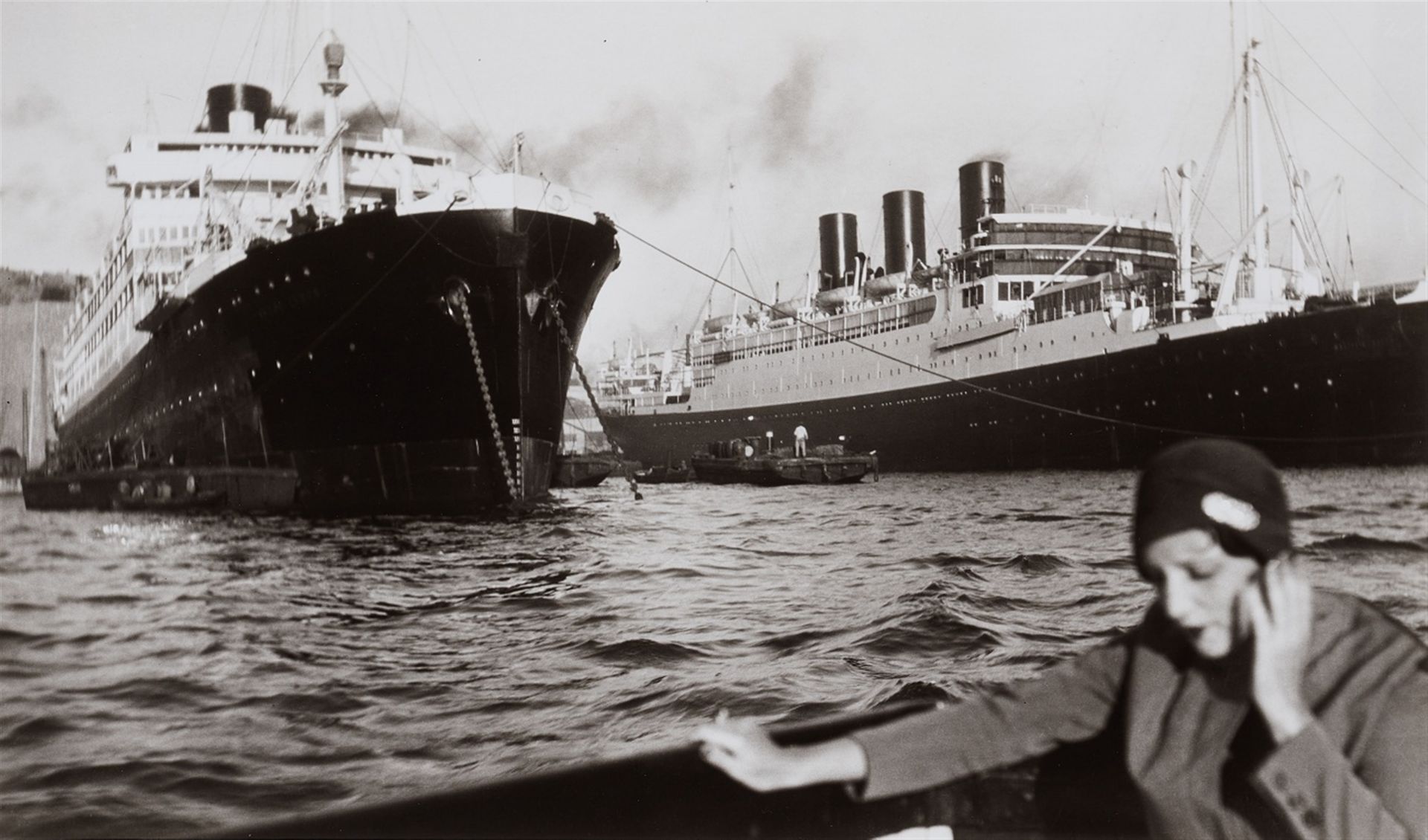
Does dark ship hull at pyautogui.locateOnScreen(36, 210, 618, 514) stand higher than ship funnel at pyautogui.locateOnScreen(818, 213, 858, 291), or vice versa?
ship funnel at pyautogui.locateOnScreen(818, 213, 858, 291)

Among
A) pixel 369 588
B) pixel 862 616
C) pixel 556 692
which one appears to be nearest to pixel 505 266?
pixel 369 588

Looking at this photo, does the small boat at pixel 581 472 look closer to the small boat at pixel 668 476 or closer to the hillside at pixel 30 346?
the small boat at pixel 668 476

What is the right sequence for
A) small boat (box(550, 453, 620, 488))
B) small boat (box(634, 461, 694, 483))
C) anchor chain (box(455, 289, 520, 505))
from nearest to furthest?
Result: anchor chain (box(455, 289, 520, 505)), small boat (box(550, 453, 620, 488)), small boat (box(634, 461, 694, 483))

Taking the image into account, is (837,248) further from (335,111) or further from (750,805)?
(750,805)

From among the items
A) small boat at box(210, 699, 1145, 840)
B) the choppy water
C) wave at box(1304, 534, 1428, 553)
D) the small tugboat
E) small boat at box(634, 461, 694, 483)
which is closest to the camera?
small boat at box(210, 699, 1145, 840)

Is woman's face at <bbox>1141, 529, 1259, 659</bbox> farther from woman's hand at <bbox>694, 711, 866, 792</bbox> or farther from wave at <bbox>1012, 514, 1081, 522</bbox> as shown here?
wave at <bbox>1012, 514, 1081, 522</bbox>

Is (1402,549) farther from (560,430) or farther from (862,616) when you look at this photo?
(560,430)

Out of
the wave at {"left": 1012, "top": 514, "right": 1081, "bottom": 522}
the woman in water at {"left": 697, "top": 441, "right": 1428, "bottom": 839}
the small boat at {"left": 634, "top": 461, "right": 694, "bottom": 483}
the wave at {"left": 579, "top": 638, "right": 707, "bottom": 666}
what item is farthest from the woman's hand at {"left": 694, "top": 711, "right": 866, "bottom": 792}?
the small boat at {"left": 634, "top": 461, "right": 694, "bottom": 483}
